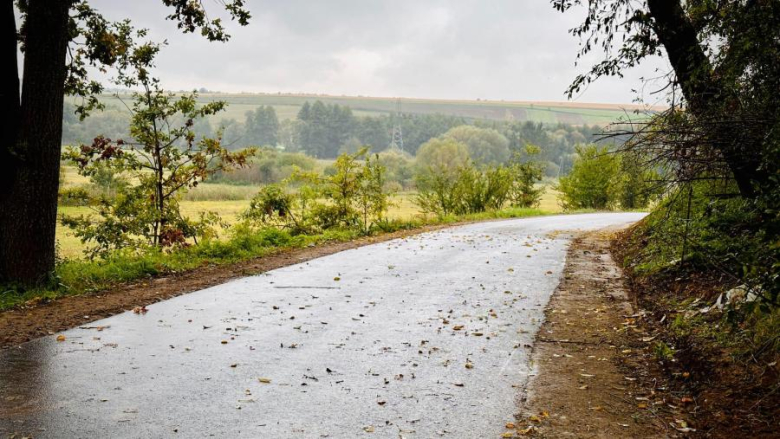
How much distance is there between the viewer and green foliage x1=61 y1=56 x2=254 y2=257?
1312 cm

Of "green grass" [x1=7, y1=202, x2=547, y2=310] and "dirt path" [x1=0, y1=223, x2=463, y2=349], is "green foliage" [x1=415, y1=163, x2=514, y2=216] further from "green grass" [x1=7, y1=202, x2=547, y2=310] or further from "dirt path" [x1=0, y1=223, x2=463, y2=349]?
"dirt path" [x1=0, y1=223, x2=463, y2=349]

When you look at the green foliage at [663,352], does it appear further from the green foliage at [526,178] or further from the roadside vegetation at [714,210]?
the green foliage at [526,178]

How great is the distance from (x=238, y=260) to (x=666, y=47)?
885 centimetres

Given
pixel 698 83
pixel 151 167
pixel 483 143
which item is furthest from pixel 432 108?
pixel 698 83

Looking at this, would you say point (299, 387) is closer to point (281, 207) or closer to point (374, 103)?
point (281, 207)

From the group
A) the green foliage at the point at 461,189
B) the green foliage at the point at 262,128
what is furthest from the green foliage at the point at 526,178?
the green foliage at the point at 262,128

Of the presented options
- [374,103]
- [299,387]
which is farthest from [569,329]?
[374,103]

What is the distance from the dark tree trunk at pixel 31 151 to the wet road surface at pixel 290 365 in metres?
2.37

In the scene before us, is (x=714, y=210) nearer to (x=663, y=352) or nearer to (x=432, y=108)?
(x=663, y=352)

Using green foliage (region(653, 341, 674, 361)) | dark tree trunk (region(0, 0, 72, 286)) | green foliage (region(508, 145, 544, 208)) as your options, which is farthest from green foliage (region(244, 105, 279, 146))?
green foliage (region(653, 341, 674, 361))

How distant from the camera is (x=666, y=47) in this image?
915 centimetres

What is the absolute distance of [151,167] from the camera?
14.2 m

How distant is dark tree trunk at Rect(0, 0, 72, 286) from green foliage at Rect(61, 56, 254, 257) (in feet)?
12.2

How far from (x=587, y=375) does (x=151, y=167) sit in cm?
1156
